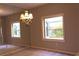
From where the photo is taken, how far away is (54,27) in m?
1.92

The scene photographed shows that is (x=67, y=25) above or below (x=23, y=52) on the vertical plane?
above

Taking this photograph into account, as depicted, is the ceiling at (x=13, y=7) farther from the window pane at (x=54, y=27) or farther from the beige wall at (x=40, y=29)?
the window pane at (x=54, y=27)

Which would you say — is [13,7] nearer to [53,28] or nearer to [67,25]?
[53,28]

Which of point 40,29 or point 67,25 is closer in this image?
point 67,25

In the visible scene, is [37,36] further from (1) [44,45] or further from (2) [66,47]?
(2) [66,47]

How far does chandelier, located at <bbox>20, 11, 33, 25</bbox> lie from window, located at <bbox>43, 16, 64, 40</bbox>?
0.26 meters

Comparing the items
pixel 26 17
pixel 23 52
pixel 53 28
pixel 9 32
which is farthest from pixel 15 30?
pixel 53 28

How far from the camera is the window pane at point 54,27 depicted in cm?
185

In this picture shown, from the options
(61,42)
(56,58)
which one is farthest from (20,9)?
(56,58)

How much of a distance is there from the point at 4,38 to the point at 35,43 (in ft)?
1.80

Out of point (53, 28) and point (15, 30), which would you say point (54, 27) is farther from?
point (15, 30)

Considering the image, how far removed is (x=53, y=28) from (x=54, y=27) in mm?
25

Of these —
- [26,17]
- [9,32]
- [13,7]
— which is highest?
[13,7]

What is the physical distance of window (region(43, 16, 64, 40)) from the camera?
1.84m
